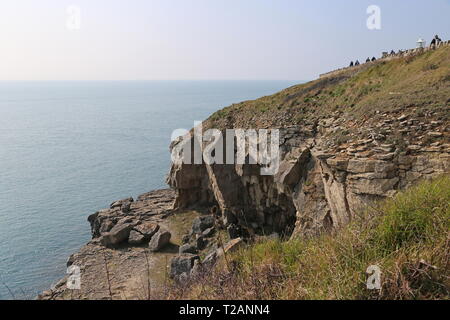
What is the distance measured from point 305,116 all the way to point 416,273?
20524 millimetres

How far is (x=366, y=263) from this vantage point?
17.1ft

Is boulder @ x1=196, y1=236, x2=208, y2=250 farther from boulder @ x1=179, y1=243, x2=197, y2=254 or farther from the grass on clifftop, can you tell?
the grass on clifftop

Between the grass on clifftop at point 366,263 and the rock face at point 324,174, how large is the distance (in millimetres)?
1984

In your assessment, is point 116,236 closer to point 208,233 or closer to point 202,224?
point 202,224

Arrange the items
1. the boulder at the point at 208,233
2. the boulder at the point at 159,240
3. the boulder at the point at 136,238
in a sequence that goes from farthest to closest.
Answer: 1. the boulder at the point at 136,238
2. the boulder at the point at 159,240
3. the boulder at the point at 208,233

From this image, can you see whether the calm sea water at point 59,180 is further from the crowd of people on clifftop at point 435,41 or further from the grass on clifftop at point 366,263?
the crowd of people on clifftop at point 435,41

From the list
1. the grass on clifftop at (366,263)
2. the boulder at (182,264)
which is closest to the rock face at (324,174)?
the grass on clifftop at (366,263)

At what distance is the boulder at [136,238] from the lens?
28.2 metres

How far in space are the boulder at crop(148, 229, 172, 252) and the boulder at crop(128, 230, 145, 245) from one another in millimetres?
1498

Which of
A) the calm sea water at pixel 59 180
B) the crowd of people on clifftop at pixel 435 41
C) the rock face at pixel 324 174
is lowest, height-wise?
the calm sea water at pixel 59 180

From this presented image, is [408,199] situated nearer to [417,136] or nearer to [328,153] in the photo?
[417,136]

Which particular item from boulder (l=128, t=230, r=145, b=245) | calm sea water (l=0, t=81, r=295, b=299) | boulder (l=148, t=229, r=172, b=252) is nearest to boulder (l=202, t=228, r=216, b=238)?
boulder (l=148, t=229, r=172, b=252)

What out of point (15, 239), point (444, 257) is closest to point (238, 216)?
point (444, 257)

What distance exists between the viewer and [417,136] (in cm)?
1417
